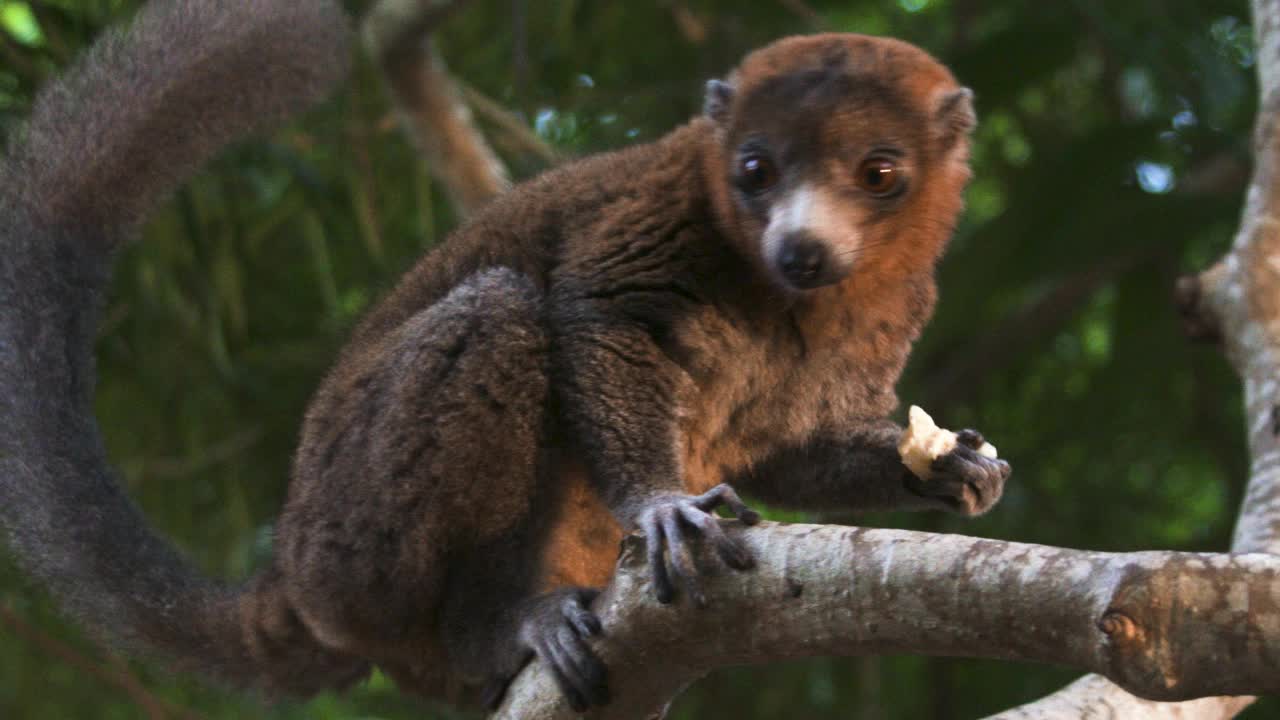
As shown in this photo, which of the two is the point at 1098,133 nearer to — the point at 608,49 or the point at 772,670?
the point at 608,49

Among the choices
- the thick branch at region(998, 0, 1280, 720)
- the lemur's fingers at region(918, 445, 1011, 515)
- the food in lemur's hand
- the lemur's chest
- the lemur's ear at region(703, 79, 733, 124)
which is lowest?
the thick branch at region(998, 0, 1280, 720)

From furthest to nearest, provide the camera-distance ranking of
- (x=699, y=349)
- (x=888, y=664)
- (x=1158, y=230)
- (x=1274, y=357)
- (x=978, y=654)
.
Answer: (x=888, y=664) < (x=1158, y=230) < (x=1274, y=357) < (x=699, y=349) < (x=978, y=654)

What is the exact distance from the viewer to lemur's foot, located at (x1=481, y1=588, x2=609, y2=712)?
295 centimetres

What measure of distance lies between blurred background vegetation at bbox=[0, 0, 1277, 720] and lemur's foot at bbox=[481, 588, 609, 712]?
142 cm

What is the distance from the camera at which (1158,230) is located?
539 cm

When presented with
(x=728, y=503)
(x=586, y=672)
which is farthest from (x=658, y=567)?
(x=586, y=672)

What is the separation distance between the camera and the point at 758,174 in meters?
3.54

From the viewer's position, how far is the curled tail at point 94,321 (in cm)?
364

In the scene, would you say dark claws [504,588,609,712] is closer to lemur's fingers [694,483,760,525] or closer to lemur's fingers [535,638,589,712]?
lemur's fingers [535,638,589,712]

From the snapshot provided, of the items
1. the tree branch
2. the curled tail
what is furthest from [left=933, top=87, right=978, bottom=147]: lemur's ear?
the tree branch

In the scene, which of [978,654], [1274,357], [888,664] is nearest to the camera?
[978,654]

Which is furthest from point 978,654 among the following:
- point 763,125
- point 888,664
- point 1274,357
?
point 888,664

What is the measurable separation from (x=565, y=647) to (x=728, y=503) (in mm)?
483

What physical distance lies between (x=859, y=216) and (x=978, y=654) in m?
1.43
